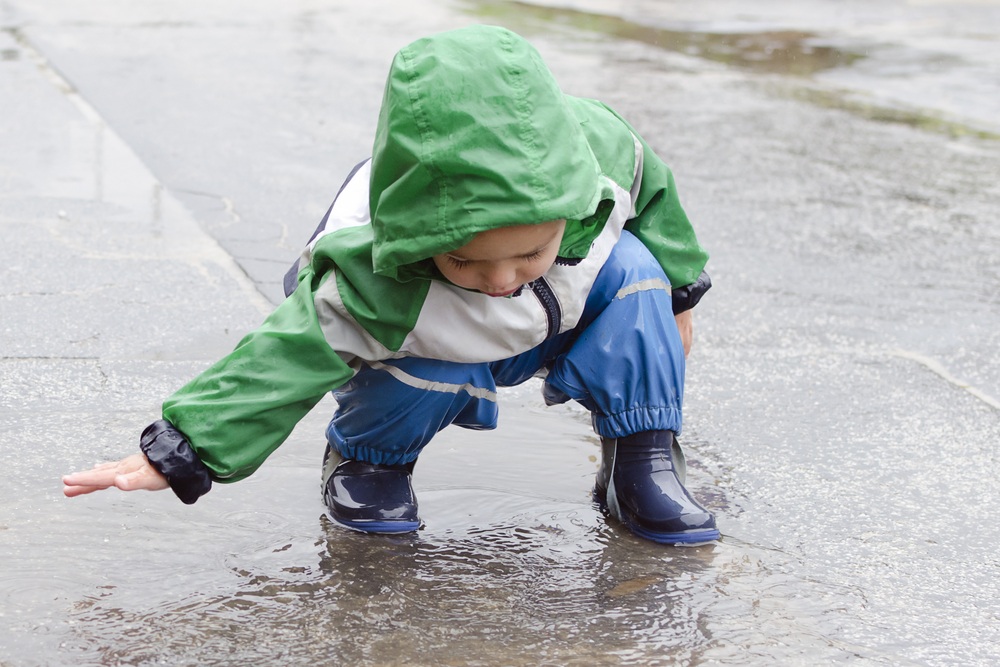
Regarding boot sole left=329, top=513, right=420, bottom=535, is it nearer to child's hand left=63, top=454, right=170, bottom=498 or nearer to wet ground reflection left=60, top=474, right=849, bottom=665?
wet ground reflection left=60, top=474, right=849, bottom=665

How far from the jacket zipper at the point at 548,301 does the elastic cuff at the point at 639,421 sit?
199 millimetres

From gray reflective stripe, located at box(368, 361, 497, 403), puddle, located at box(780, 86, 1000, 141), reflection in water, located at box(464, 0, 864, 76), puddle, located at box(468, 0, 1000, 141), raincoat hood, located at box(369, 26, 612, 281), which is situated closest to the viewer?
raincoat hood, located at box(369, 26, 612, 281)

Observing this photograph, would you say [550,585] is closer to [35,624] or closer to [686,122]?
[35,624]

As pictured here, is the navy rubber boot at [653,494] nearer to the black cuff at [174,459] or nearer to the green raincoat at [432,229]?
the green raincoat at [432,229]

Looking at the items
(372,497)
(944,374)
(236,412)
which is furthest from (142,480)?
(944,374)

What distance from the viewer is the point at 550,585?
5.64ft

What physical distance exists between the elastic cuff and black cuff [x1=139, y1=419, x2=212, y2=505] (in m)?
0.70

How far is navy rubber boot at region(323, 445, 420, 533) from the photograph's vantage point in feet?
6.10

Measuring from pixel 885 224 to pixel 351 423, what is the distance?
2895mm

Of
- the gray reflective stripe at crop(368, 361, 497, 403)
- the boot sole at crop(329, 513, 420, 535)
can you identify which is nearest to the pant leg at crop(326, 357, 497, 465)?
the gray reflective stripe at crop(368, 361, 497, 403)

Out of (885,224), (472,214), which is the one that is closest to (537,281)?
(472,214)

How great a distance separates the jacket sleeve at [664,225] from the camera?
196 cm

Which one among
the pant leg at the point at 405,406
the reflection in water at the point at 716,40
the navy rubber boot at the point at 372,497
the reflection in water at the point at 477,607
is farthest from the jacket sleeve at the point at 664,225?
the reflection in water at the point at 716,40

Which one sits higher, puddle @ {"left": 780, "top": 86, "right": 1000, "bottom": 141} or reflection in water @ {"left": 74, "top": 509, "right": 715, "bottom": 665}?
puddle @ {"left": 780, "top": 86, "right": 1000, "bottom": 141}
